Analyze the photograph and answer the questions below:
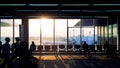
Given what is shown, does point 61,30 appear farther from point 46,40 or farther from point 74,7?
point 74,7

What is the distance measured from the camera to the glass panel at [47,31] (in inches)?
1371

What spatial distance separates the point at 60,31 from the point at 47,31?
4.63ft

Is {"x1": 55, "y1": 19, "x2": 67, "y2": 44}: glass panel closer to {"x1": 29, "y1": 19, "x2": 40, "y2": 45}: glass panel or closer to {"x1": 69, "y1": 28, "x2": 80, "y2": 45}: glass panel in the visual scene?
{"x1": 69, "y1": 28, "x2": 80, "y2": 45}: glass panel

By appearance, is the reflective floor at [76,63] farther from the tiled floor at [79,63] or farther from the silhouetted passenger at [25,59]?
the silhouetted passenger at [25,59]

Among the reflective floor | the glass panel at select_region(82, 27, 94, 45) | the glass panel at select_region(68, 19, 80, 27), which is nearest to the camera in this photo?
the reflective floor

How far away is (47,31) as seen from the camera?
116 feet

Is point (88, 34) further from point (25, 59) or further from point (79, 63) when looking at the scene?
point (25, 59)

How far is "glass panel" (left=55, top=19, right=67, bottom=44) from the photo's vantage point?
3503 cm

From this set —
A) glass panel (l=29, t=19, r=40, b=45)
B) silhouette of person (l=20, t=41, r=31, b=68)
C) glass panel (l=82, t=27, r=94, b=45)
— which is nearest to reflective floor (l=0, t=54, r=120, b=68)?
silhouette of person (l=20, t=41, r=31, b=68)

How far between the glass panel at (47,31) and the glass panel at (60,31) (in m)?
0.60

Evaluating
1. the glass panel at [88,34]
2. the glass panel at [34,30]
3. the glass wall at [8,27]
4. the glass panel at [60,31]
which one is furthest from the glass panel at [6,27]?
the glass panel at [88,34]

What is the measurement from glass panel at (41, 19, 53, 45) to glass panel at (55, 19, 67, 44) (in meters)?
0.60

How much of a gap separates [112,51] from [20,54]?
56.6 ft

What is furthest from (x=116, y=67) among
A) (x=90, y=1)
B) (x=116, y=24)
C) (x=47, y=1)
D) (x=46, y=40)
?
(x=46, y=40)
